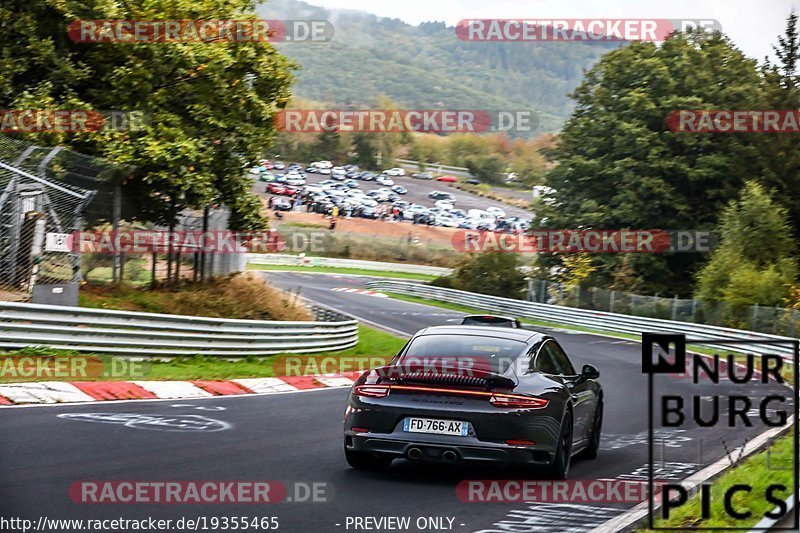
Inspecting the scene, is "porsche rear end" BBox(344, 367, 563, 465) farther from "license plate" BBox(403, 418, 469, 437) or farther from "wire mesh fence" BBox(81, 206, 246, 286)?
"wire mesh fence" BBox(81, 206, 246, 286)

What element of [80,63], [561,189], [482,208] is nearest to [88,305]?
[80,63]

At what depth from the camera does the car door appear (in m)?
10.3

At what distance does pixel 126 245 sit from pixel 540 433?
45.4 feet

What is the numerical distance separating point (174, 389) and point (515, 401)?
819 cm

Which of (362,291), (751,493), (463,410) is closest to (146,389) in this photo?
(463,410)

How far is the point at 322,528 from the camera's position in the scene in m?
7.14

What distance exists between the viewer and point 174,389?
52.7ft

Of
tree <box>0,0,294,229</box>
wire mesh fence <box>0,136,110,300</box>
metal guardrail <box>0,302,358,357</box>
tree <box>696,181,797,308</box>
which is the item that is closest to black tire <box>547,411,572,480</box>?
metal guardrail <box>0,302,358,357</box>

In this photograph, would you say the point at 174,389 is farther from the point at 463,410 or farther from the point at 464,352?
the point at 463,410

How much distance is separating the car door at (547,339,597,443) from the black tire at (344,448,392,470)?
1.88 metres

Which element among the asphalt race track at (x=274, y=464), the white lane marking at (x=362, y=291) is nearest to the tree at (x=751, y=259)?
the white lane marking at (x=362, y=291)

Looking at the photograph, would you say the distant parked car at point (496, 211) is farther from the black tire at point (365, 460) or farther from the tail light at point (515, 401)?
the tail light at point (515, 401)

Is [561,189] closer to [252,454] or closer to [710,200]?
[710,200]

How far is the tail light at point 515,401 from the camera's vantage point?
9.08 meters
